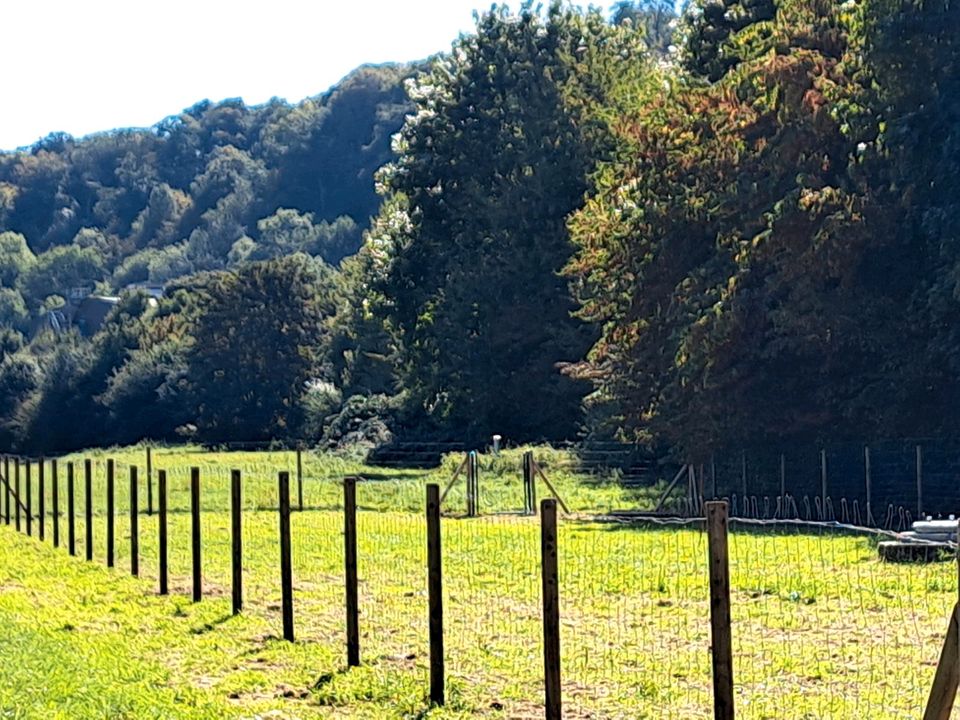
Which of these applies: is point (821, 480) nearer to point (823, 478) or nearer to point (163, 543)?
point (823, 478)

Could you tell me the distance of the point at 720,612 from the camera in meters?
8.29

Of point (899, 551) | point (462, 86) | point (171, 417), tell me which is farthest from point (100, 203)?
point (899, 551)

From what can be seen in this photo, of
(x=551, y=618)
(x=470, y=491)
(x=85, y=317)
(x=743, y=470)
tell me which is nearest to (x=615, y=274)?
(x=743, y=470)

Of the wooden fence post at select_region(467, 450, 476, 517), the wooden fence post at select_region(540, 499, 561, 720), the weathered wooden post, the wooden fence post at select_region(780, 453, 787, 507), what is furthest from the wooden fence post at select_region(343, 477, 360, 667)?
the wooden fence post at select_region(467, 450, 476, 517)

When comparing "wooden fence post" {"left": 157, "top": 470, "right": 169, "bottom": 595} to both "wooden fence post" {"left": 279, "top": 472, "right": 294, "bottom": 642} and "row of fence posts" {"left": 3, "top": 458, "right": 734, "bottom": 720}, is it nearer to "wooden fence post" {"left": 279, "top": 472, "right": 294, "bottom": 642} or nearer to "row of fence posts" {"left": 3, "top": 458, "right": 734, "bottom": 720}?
"row of fence posts" {"left": 3, "top": 458, "right": 734, "bottom": 720}

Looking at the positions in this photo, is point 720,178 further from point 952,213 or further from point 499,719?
point 499,719

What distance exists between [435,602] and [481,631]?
2.67m

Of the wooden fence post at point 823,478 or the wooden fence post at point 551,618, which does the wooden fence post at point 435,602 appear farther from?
the wooden fence post at point 823,478

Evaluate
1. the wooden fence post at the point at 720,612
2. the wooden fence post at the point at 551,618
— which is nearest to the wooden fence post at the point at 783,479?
the wooden fence post at the point at 551,618

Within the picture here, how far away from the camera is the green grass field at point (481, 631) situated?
10.8 meters

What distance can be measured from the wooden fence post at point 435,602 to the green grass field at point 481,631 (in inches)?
5.5

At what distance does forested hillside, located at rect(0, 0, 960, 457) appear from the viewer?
29.3 metres

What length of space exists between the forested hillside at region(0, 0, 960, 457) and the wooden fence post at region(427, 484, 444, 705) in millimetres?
17955

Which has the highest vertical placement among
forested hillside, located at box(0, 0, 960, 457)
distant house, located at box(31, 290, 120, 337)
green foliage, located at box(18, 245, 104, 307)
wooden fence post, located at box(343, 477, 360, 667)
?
green foliage, located at box(18, 245, 104, 307)
